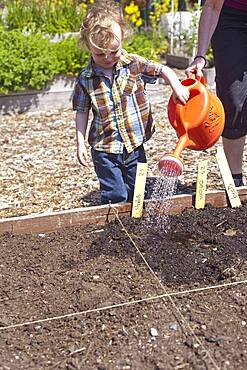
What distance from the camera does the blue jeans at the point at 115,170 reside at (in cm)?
309

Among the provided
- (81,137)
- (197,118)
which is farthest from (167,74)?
(81,137)

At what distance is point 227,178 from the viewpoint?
124 inches

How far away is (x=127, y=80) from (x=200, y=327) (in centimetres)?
124

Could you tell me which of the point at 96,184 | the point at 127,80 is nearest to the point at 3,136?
the point at 96,184

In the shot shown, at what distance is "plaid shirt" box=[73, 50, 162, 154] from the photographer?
9.70 feet

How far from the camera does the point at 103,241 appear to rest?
287 cm

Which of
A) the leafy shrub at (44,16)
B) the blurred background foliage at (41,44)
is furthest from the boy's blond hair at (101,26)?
the leafy shrub at (44,16)

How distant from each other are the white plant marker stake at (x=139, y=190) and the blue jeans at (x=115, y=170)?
0.46 feet

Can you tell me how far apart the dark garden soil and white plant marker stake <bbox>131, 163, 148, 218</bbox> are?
0.06 metres

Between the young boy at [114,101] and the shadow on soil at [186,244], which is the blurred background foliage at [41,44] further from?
the shadow on soil at [186,244]

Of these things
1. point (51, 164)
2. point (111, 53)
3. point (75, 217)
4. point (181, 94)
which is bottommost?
point (51, 164)

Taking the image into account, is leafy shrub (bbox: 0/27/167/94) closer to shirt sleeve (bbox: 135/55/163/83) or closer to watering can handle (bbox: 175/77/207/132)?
shirt sleeve (bbox: 135/55/163/83)

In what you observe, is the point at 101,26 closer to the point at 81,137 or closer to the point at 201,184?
the point at 81,137

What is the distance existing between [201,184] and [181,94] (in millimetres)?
502
